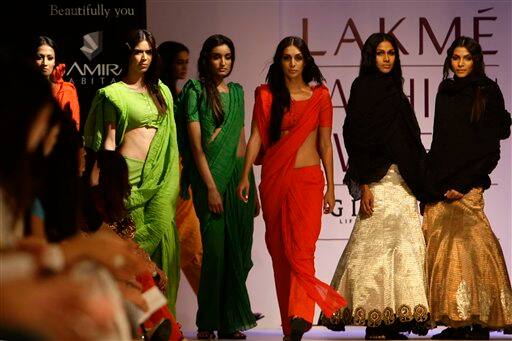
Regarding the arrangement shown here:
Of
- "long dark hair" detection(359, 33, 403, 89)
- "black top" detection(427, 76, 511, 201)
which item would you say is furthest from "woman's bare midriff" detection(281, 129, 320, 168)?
"black top" detection(427, 76, 511, 201)

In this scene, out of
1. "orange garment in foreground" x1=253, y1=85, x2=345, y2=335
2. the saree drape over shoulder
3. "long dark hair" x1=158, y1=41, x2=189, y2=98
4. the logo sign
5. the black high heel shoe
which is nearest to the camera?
the black high heel shoe

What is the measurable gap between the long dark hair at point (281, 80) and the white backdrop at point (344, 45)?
1502mm

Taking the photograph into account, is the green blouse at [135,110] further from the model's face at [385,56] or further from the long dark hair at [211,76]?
the model's face at [385,56]

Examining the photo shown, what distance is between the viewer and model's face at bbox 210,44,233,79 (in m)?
6.99

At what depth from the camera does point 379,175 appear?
22.2 ft

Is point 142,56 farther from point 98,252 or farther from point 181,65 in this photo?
point 98,252

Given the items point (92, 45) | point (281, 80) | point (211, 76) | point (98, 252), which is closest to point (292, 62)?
point (281, 80)

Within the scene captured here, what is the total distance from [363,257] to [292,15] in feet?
7.15

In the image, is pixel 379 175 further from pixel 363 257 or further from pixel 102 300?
pixel 102 300

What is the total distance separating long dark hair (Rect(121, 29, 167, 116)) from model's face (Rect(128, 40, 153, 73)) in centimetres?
2

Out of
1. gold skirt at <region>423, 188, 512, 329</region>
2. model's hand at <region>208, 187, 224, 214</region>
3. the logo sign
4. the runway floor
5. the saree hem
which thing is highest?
the logo sign

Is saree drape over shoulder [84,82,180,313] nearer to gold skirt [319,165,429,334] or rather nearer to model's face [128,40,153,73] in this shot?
model's face [128,40,153,73]

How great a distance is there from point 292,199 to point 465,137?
1039 millimetres

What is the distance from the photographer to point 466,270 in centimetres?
670
